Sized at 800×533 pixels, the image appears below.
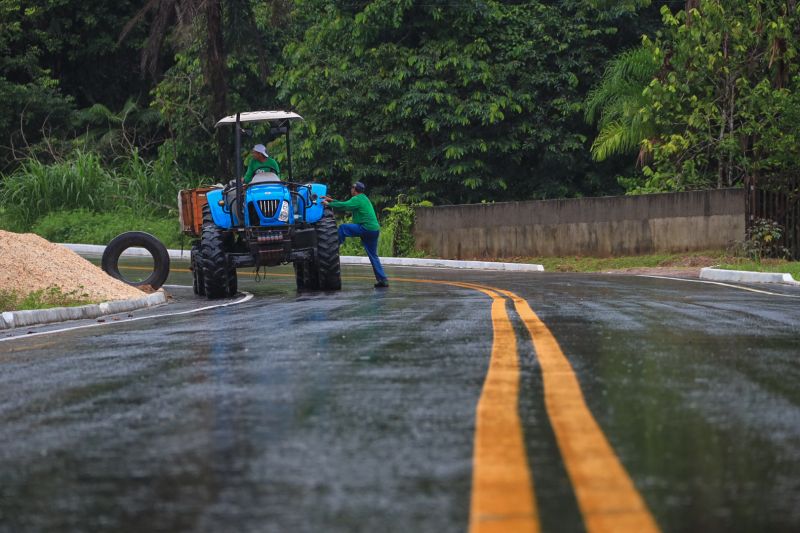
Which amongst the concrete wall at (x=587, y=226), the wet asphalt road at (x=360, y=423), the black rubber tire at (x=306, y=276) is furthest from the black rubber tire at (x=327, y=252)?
the concrete wall at (x=587, y=226)

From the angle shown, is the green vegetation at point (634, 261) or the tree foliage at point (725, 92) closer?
the green vegetation at point (634, 261)

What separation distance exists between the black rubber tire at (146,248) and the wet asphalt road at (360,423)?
9.10 m

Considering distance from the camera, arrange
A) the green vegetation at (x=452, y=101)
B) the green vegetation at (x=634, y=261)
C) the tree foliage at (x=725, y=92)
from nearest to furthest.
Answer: the green vegetation at (x=634, y=261) → the tree foliage at (x=725, y=92) → the green vegetation at (x=452, y=101)

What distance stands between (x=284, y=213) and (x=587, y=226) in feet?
46.8

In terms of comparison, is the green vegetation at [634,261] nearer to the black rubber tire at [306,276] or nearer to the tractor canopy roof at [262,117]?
the black rubber tire at [306,276]

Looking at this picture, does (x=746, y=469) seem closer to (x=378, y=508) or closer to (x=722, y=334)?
(x=378, y=508)

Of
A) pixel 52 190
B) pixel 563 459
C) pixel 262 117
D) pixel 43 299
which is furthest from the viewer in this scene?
pixel 52 190

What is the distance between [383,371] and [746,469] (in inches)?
135

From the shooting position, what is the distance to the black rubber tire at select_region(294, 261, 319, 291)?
1959 centimetres

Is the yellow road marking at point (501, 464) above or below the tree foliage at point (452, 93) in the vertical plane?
below

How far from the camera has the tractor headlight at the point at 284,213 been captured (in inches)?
731

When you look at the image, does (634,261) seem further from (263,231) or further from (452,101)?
(263,231)

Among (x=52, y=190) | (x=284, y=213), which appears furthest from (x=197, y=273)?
(x=52, y=190)

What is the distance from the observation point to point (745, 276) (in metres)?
22.9
